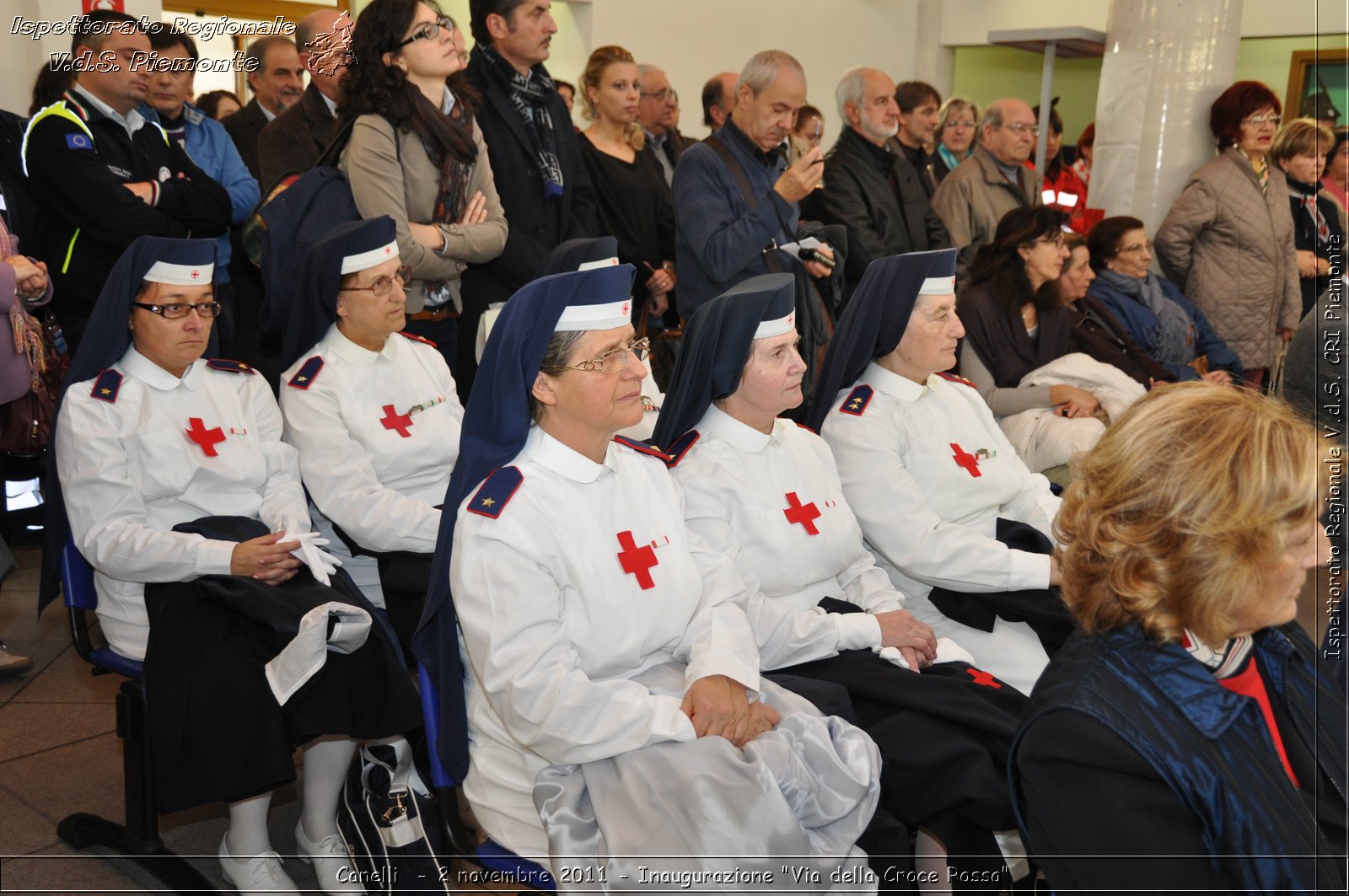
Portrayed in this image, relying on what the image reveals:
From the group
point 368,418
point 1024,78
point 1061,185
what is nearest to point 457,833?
point 368,418

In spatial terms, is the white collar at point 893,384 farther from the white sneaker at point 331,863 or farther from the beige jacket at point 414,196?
the white sneaker at point 331,863

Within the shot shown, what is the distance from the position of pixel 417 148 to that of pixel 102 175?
110cm

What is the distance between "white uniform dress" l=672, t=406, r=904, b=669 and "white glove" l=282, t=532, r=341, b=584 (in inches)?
33.2

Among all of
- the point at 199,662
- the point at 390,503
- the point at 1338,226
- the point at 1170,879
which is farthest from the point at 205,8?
the point at 1170,879

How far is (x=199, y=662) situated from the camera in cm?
→ 254

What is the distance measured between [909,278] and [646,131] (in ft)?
12.1

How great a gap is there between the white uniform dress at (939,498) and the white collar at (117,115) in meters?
2.83

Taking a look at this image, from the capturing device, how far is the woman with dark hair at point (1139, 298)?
5.68 m

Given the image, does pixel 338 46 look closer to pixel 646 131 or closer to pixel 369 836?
pixel 646 131

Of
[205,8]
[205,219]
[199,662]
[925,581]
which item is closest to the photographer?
[199,662]

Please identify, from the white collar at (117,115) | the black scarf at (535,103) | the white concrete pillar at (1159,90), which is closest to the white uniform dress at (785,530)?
the black scarf at (535,103)

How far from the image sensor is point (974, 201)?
19.1 feet

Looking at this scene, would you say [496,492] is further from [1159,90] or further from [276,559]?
[1159,90]

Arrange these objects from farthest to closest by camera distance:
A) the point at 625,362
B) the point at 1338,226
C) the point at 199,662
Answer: the point at 1338,226, the point at 199,662, the point at 625,362
